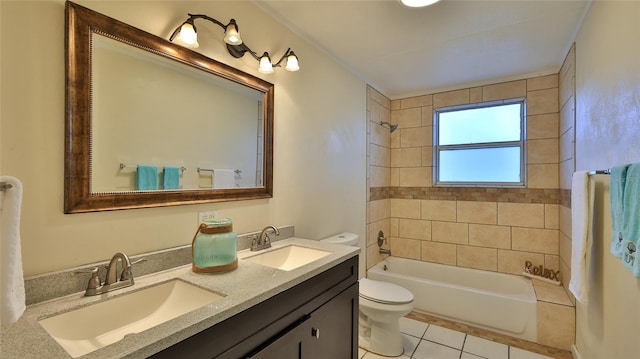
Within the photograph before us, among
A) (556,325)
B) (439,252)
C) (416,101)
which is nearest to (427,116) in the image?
(416,101)

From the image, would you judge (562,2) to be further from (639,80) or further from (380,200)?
(380,200)

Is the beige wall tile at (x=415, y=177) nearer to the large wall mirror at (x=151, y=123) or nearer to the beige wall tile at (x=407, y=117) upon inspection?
the beige wall tile at (x=407, y=117)

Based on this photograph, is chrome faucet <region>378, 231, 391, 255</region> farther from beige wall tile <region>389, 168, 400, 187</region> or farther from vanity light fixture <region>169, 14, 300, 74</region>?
vanity light fixture <region>169, 14, 300, 74</region>

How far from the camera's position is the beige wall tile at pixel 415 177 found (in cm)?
339

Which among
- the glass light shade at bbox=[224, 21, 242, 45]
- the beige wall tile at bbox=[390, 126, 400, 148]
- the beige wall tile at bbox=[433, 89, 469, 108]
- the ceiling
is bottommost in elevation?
the beige wall tile at bbox=[390, 126, 400, 148]

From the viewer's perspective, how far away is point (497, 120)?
3074 millimetres

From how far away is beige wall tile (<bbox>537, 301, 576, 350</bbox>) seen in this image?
2158 mm

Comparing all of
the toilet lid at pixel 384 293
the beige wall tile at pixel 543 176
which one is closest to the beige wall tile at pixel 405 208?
the beige wall tile at pixel 543 176

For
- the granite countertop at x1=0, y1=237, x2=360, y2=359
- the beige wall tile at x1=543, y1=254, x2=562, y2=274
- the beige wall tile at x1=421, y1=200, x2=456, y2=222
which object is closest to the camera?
the granite countertop at x1=0, y1=237, x2=360, y2=359

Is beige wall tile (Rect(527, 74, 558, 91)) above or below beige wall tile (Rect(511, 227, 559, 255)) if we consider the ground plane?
above

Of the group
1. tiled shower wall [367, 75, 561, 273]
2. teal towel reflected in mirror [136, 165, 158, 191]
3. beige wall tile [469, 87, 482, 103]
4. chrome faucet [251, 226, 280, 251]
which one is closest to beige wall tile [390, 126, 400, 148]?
tiled shower wall [367, 75, 561, 273]

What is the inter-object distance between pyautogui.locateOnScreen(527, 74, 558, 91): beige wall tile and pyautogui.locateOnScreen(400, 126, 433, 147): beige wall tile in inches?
39.7

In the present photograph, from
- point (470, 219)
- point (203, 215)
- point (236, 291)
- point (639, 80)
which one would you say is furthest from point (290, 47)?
point (470, 219)

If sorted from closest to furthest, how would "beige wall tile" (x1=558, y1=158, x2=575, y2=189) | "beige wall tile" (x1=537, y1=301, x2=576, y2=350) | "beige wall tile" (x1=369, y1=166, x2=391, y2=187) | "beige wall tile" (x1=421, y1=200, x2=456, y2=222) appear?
"beige wall tile" (x1=537, y1=301, x2=576, y2=350), "beige wall tile" (x1=558, y1=158, x2=575, y2=189), "beige wall tile" (x1=369, y1=166, x2=391, y2=187), "beige wall tile" (x1=421, y1=200, x2=456, y2=222)
